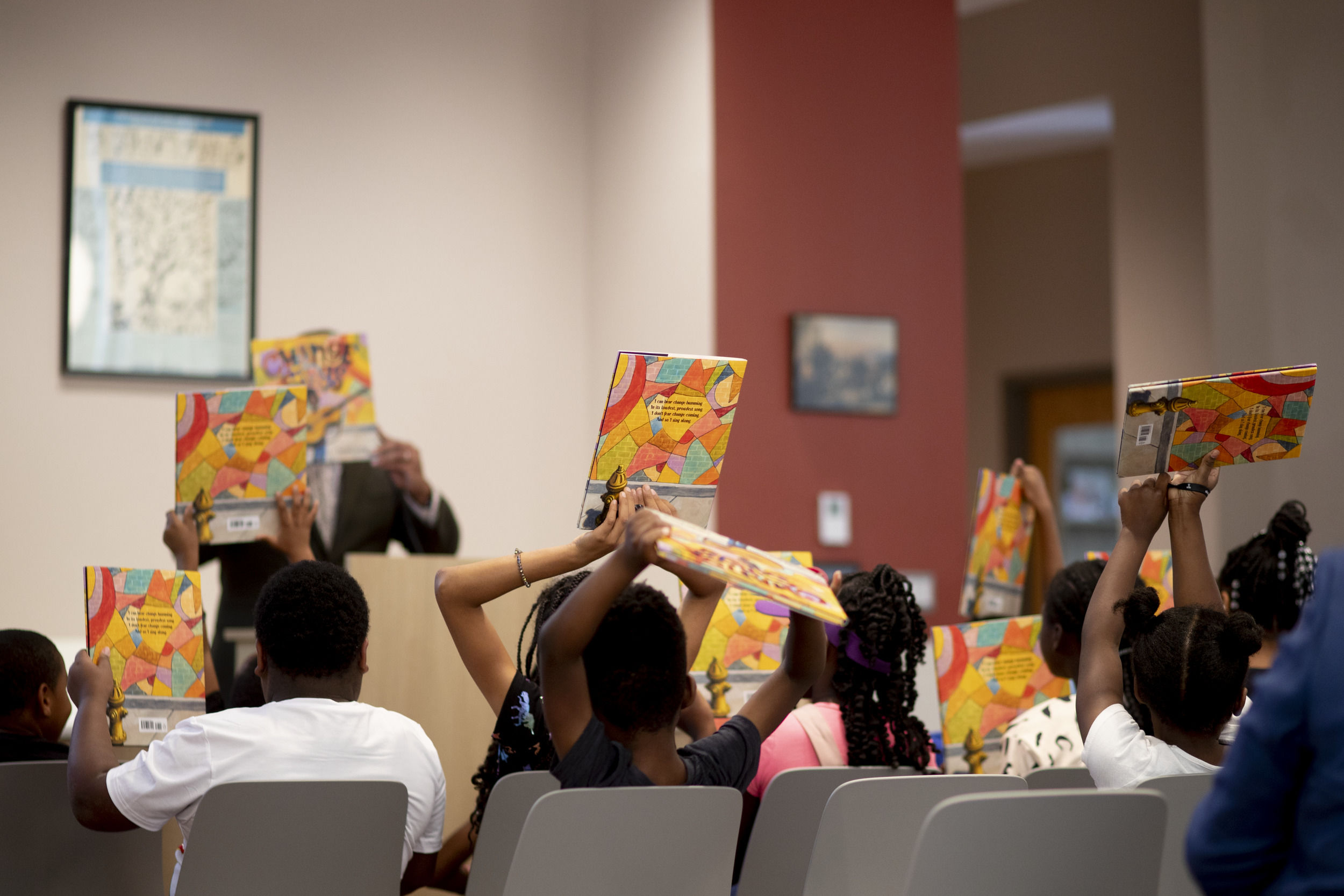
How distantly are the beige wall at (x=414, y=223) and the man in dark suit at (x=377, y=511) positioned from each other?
37.0 inches

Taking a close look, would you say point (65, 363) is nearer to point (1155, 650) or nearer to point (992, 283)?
point (1155, 650)

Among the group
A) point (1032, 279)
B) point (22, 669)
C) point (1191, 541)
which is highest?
point (1032, 279)

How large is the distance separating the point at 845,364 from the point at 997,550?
5.84ft

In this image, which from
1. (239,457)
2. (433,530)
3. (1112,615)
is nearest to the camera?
(1112,615)

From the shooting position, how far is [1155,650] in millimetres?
1862

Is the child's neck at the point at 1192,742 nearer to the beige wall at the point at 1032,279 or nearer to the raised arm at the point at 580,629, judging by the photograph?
the raised arm at the point at 580,629

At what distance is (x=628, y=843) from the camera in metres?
1.57

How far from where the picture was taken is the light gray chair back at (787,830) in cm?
186

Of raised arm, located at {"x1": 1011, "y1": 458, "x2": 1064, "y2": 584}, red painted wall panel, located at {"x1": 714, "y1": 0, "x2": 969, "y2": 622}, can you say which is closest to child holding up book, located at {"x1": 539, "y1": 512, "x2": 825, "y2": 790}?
raised arm, located at {"x1": 1011, "y1": 458, "x2": 1064, "y2": 584}

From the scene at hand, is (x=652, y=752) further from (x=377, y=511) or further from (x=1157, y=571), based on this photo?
(x=377, y=511)

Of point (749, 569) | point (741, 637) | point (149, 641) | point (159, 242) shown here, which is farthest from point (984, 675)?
point (159, 242)

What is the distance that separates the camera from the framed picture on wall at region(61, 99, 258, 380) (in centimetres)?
462

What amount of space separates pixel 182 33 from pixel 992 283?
4.87 metres

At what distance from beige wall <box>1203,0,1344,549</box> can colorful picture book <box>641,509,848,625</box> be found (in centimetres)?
365
